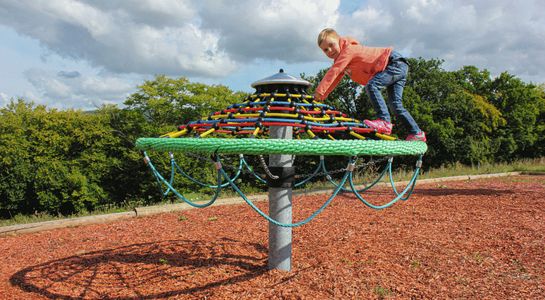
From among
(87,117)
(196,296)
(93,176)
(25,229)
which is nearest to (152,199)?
(93,176)

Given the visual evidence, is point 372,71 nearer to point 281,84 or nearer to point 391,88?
point 391,88

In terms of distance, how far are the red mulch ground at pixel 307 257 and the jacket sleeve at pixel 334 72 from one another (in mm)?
1899

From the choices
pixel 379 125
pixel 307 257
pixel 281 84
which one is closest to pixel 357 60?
pixel 379 125

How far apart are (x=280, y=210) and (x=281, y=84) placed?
4.25 ft

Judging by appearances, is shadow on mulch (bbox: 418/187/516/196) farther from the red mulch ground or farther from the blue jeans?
the blue jeans

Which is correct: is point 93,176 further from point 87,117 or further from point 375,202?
A: point 375,202

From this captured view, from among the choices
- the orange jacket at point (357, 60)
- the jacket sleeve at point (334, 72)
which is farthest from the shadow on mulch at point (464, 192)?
the jacket sleeve at point (334, 72)

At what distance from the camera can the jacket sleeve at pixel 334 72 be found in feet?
11.4

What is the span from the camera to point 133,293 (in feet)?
13.2

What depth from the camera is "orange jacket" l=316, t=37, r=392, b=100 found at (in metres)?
3.60

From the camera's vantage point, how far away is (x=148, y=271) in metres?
4.53

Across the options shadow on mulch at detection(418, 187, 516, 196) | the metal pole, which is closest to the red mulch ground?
the metal pole

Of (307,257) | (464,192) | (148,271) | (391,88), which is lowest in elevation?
(148,271)

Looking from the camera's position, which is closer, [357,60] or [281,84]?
[357,60]
